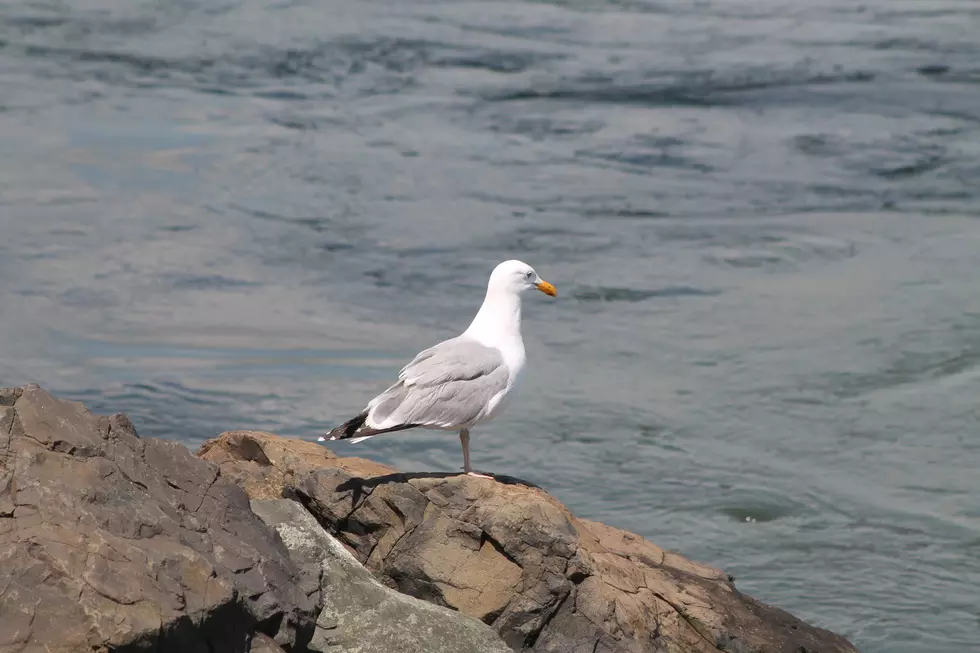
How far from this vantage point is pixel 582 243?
1548cm

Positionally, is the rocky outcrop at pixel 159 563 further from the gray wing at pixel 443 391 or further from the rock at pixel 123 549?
the gray wing at pixel 443 391

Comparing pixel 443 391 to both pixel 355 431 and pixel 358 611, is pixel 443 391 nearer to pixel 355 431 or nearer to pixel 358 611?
pixel 355 431

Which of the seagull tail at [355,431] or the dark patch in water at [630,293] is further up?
the seagull tail at [355,431]

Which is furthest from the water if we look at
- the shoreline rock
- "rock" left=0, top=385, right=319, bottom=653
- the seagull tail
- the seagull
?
"rock" left=0, top=385, right=319, bottom=653

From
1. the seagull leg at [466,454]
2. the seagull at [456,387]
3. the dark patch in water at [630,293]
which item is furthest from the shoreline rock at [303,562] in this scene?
the dark patch in water at [630,293]

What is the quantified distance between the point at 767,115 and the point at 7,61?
10.8m

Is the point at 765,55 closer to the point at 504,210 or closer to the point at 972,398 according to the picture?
the point at 504,210

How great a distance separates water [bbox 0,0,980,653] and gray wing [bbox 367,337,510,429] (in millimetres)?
3352

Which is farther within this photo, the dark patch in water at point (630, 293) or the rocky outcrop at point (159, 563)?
the dark patch in water at point (630, 293)

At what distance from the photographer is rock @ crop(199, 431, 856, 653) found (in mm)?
6551

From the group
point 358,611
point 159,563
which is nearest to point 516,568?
point 358,611

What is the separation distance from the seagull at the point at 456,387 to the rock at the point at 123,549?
1000 mm

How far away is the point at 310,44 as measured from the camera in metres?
21.0

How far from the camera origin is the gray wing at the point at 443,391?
7023 mm
